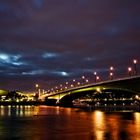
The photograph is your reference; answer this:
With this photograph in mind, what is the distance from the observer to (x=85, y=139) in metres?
39.8

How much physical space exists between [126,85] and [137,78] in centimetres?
1304

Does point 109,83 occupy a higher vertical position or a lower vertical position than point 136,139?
higher

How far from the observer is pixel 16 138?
41219 mm

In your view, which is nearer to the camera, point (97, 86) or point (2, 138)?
point (2, 138)

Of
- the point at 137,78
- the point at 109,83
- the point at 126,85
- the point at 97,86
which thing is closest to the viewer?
the point at 137,78

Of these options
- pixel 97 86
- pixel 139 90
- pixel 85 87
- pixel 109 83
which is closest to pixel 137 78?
pixel 139 90

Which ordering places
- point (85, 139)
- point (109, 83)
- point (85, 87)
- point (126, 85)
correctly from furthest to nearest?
point (85, 87) → point (109, 83) → point (126, 85) → point (85, 139)

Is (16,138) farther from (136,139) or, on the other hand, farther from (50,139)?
(136,139)

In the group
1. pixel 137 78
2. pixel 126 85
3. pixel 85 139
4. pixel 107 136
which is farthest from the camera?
pixel 126 85

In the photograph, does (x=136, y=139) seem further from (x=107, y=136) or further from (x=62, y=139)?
(x=62, y=139)

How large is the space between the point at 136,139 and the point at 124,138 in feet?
4.42

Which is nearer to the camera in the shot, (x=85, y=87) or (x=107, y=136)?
(x=107, y=136)

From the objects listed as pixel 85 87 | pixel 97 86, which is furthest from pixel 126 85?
pixel 85 87

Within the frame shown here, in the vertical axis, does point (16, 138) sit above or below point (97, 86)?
below
